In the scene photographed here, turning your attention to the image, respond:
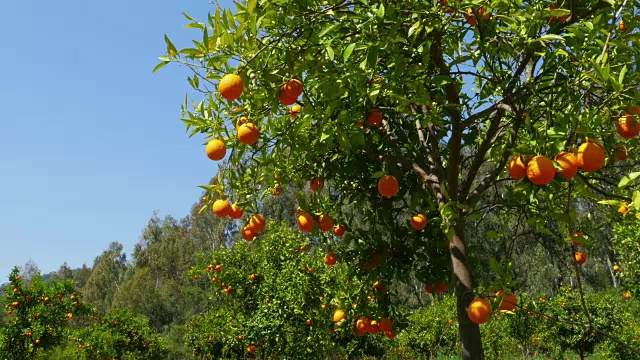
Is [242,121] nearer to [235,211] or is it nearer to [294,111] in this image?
[235,211]

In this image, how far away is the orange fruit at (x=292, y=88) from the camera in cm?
206

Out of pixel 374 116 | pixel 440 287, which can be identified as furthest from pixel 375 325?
pixel 374 116

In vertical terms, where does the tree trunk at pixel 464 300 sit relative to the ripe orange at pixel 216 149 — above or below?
below

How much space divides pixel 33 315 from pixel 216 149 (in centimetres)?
1087

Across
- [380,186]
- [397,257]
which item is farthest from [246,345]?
[380,186]

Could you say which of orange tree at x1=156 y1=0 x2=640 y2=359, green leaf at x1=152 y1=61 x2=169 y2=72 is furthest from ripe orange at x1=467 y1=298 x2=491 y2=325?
green leaf at x1=152 y1=61 x2=169 y2=72

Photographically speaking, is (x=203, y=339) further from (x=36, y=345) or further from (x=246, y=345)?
(x=36, y=345)

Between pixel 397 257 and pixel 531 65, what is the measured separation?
1.49m

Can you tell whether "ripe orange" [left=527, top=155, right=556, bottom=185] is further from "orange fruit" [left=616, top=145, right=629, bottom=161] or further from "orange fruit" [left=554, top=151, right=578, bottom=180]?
"orange fruit" [left=616, top=145, right=629, bottom=161]

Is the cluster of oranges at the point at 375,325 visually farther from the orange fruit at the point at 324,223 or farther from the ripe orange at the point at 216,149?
the ripe orange at the point at 216,149

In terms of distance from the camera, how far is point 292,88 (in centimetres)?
206

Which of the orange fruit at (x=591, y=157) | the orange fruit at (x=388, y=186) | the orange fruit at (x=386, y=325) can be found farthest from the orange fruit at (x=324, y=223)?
the orange fruit at (x=591, y=157)

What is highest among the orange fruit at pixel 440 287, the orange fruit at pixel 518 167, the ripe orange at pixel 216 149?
the ripe orange at pixel 216 149

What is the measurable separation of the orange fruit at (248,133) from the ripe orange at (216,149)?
0.12 m
